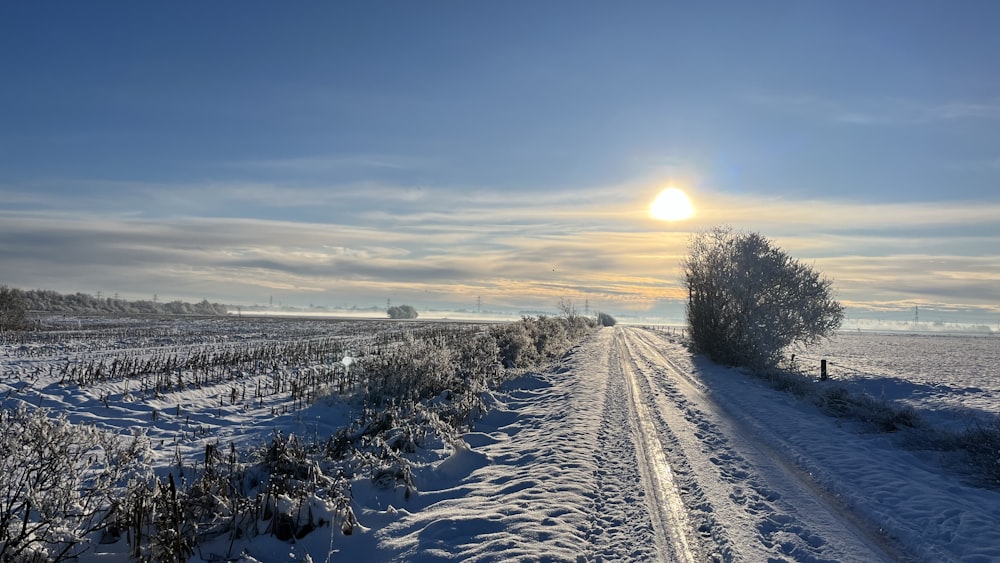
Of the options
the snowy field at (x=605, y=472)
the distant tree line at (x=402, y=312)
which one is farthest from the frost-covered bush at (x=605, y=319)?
the snowy field at (x=605, y=472)

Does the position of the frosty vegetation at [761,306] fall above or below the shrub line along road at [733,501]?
above

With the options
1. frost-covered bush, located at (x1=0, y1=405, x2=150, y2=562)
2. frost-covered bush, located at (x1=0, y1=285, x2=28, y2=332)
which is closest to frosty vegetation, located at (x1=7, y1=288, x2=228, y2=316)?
frost-covered bush, located at (x1=0, y1=285, x2=28, y2=332)

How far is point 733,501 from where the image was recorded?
26.3ft

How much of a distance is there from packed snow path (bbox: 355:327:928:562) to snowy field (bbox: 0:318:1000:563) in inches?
1.4

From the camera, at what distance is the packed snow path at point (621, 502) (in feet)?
21.2

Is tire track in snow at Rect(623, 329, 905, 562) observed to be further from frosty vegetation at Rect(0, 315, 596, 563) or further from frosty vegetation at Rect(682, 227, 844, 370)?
frosty vegetation at Rect(682, 227, 844, 370)

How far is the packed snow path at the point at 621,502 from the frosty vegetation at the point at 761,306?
63.5ft

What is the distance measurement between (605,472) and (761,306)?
2606 centimetres

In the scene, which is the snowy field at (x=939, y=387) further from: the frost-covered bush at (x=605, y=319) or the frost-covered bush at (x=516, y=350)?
the frost-covered bush at (x=605, y=319)

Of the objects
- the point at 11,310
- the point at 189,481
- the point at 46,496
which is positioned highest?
the point at 11,310

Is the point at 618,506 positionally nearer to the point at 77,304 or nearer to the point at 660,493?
the point at 660,493

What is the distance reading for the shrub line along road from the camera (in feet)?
21.2

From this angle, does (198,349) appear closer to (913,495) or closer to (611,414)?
(611,414)

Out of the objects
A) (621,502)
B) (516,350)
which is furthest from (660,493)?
(516,350)
